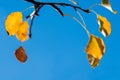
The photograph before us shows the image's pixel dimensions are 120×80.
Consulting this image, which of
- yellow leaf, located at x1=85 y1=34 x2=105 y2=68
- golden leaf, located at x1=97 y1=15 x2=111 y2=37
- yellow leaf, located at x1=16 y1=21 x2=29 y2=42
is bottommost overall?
yellow leaf, located at x1=85 y1=34 x2=105 y2=68

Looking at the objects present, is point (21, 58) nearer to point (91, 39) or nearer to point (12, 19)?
point (12, 19)

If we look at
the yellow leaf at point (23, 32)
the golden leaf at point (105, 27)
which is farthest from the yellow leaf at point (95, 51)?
the yellow leaf at point (23, 32)

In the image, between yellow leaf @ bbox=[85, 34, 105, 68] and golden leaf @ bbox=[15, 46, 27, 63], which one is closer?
yellow leaf @ bbox=[85, 34, 105, 68]

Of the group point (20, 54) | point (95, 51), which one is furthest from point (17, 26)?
point (95, 51)

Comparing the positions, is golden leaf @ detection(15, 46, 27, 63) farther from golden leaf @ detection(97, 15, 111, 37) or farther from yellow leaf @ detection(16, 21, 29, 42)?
golden leaf @ detection(97, 15, 111, 37)

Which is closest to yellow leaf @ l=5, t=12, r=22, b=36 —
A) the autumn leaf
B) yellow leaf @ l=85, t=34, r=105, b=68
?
the autumn leaf

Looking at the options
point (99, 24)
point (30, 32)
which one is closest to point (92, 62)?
point (99, 24)

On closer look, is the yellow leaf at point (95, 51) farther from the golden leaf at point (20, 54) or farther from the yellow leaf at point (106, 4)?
the golden leaf at point (20, 54)
